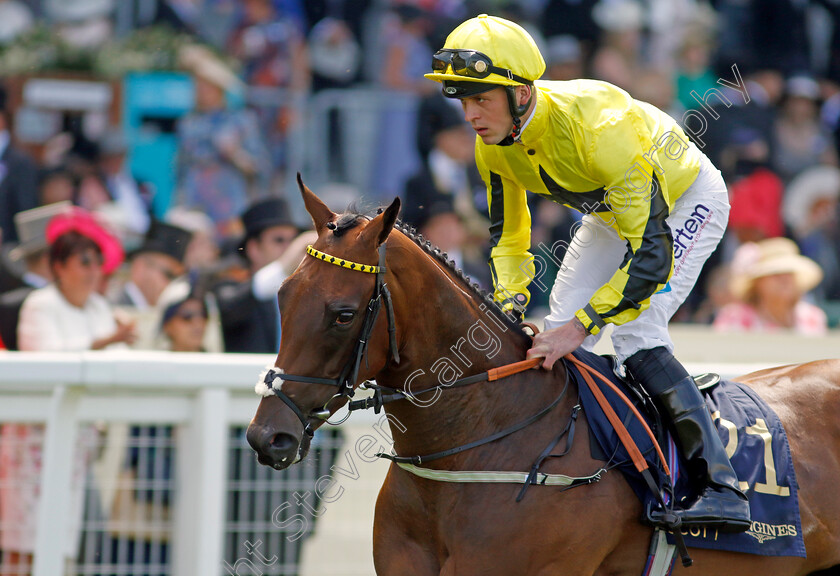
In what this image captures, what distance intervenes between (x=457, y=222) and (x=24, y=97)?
12.3 ft

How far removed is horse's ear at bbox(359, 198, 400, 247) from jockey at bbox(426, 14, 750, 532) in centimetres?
49

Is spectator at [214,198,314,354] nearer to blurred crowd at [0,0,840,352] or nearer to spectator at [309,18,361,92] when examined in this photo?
blurred crowd at [0,0,840,352]

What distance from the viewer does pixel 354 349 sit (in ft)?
8.30

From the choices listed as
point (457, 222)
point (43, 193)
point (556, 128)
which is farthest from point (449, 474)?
point (43, 193)

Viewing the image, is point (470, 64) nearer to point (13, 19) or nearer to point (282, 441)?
point (282, 441)

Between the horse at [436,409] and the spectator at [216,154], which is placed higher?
the spectator at [216,154]

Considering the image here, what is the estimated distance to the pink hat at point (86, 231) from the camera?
16.1 ft

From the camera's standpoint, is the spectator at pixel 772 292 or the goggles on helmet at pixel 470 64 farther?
the spectator at pixel 772 292

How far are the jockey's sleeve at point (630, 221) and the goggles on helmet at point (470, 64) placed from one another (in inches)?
13.6

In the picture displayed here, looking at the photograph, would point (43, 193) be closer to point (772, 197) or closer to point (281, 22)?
point (281, 22)

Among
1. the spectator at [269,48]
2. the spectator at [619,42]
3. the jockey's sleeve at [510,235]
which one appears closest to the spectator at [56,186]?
the spectator at [269,48]

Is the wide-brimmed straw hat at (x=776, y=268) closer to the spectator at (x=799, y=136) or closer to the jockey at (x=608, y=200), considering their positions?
the spectator at (x=799, y=136)

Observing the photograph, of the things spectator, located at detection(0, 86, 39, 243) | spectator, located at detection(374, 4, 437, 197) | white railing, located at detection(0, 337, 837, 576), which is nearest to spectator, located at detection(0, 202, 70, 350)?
white railing, located at detection(0, 337, 837, 576)

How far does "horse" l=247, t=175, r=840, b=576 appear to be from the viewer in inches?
97.9
